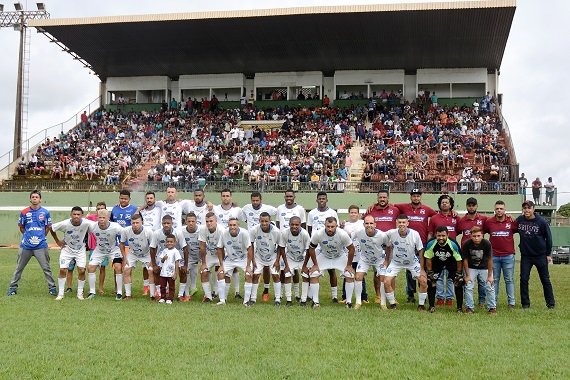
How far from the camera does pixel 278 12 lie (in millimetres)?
35375

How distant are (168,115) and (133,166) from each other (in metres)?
8.48

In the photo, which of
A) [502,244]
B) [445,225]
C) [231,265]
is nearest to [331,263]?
[231,265]

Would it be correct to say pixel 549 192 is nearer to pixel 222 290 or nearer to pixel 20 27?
pixel 222 290

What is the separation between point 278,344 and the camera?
8.34 m

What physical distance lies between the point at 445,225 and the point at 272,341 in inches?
222

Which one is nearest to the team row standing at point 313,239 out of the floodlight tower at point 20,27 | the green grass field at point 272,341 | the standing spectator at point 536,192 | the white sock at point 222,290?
the white sock at point 222,290

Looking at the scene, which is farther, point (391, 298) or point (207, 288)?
point (207, 288)

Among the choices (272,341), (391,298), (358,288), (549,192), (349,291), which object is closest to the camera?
(272,341)

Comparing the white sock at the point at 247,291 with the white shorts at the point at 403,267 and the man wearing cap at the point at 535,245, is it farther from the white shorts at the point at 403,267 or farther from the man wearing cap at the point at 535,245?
the man wearing cap at the point at 535,245

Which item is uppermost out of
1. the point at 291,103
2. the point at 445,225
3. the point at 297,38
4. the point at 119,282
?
the point at 297,38

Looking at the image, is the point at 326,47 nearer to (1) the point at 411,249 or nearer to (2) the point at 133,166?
(2) the point at 133,166

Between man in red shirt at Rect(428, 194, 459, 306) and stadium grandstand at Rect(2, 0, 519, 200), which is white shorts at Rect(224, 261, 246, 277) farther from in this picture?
stadium grandstand at Rect(2, 0, 519, 200)

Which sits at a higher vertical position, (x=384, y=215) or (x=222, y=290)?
(x=384, y=215)

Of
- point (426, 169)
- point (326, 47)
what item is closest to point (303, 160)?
point (426, 169)
